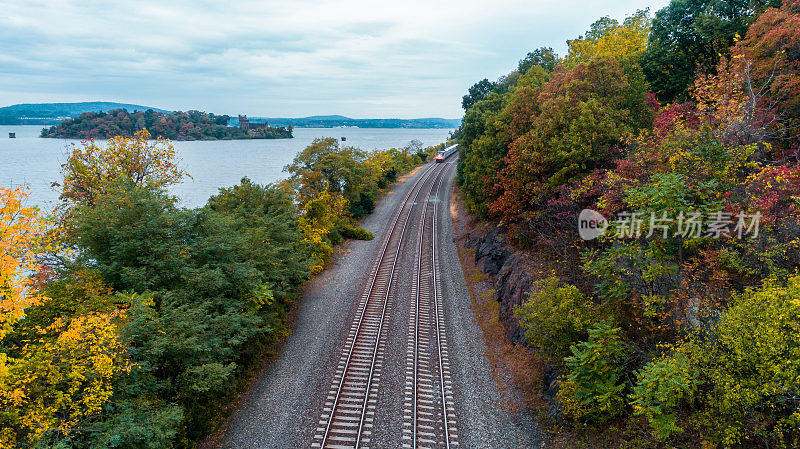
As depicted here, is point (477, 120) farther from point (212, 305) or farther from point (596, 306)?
point (212, 305)

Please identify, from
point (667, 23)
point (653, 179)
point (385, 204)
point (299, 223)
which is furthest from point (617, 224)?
point (385, 204)

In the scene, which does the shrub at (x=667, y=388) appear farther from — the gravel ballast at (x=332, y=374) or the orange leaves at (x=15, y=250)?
the orange leaves at (x=15, y=250)

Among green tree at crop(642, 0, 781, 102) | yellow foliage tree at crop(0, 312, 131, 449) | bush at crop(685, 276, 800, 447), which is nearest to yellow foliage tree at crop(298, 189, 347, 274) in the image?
yellow foliage tree at crop(0, 312, 131, 449)

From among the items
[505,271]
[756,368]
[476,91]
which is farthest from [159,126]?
[756,368]

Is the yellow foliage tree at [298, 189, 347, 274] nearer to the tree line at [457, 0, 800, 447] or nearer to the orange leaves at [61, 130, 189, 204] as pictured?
the orange leaves at [61, 130, 189, 204]

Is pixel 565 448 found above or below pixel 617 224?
below

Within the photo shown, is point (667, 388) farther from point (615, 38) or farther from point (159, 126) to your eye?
point (159, 126)
